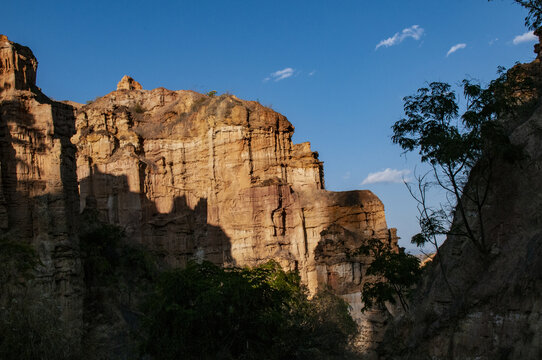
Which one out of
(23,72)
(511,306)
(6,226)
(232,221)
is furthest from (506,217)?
(232,221)

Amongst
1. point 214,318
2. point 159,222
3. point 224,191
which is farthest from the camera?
point 224,191

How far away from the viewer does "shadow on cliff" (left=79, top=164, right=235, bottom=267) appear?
44.6 m

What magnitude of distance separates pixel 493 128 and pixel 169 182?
119 ft

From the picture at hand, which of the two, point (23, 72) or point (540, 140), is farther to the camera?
point (23, 72)

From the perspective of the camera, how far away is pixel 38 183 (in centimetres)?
2178

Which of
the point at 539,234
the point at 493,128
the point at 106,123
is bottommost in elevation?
the point at 539,234

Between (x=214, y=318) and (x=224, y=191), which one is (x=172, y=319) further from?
(x=224, y=191)

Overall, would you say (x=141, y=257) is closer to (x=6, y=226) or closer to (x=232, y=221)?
(x=6, y=226)

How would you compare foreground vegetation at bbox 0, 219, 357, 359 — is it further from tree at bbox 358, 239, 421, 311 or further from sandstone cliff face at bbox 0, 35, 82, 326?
tree at bbox 358, 239, 421, 311

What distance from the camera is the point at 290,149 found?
47.3m

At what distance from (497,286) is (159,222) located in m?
35.7

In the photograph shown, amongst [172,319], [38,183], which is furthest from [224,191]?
[172,319]

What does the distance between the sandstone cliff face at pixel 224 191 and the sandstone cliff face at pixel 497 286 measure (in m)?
23.6

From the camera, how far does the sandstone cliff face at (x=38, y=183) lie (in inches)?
824
